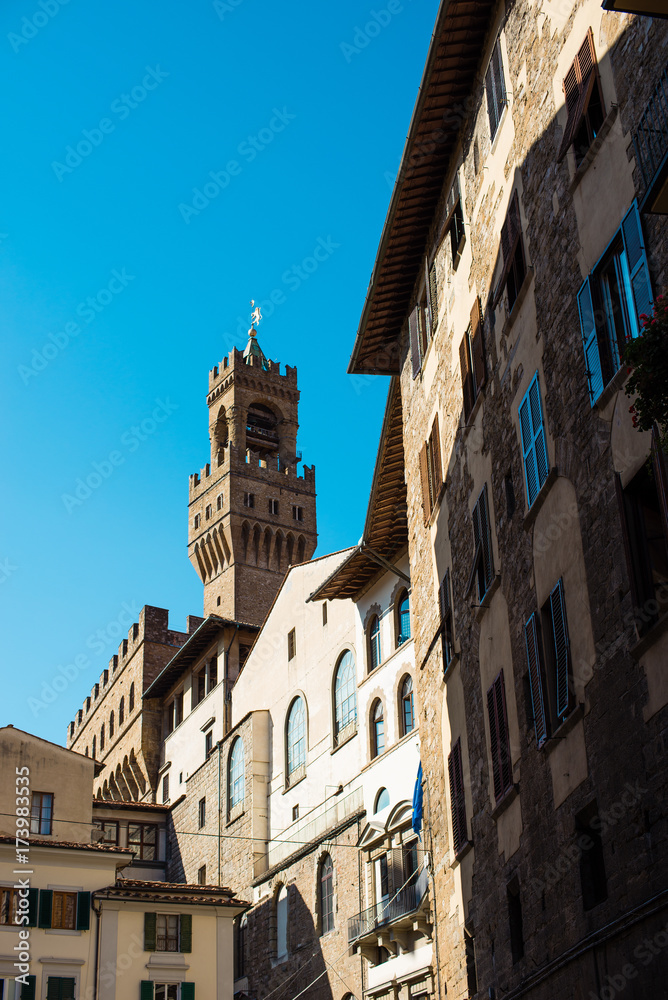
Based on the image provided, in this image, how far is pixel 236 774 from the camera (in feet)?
129

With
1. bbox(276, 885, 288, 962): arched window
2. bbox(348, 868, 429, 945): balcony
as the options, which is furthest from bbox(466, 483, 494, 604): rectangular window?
bbox(276, 885, 288, 962): arched window

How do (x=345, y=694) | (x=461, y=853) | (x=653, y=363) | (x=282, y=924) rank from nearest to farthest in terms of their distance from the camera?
(x=653, y=363)
(x=461, y=853)
(x=345, y=694)
(x=282, y=924)

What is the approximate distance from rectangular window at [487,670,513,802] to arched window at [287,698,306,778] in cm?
2125

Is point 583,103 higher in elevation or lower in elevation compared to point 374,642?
lower

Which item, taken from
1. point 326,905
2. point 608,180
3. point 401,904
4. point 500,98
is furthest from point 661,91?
point 326,905

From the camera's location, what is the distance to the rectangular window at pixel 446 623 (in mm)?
17188

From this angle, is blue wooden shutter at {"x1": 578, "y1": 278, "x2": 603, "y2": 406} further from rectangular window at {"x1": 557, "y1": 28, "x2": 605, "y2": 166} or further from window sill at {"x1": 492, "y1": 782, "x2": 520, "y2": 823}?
window sill at {"x1": 492, "y1": 782, "x2": 520, "y2": 823}

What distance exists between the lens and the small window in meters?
29.9

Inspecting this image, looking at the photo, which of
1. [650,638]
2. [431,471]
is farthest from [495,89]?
[650,638]

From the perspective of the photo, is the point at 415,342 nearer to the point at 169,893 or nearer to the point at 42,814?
the point at 169,893

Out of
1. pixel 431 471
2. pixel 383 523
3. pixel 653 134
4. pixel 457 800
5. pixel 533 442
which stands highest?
pixel 383 523

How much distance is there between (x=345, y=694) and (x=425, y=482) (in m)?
13.8

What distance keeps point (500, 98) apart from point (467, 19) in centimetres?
132

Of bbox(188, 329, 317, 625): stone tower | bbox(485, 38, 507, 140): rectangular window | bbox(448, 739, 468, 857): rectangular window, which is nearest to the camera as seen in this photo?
bbox(485, 38, 507, 140): rectangular window
